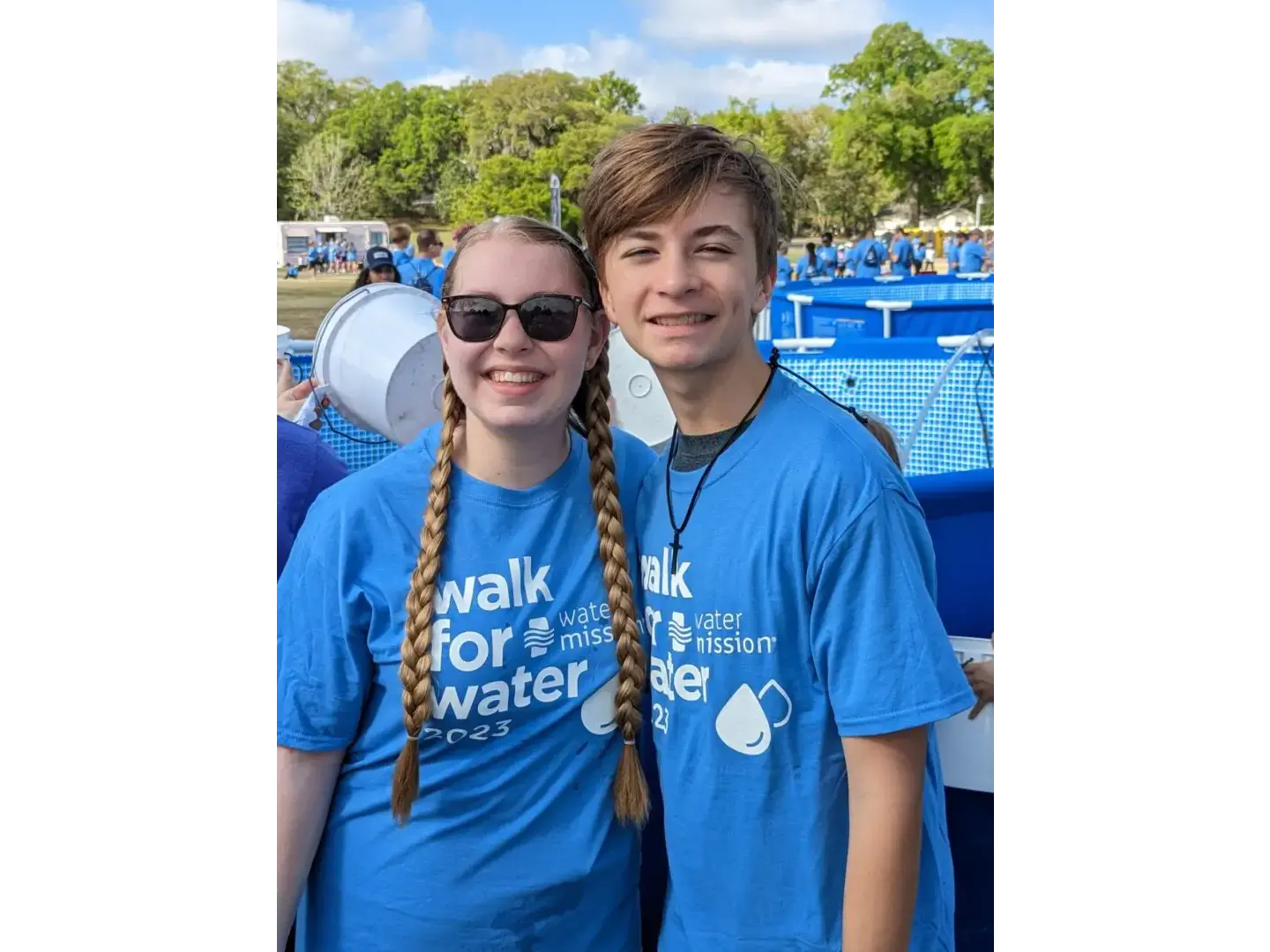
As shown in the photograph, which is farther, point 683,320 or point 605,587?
point 605,587

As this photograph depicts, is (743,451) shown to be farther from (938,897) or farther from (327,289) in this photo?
(327,289)

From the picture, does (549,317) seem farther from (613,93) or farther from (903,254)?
(613,93)

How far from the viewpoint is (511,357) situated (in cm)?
175

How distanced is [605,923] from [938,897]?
0.56 meters

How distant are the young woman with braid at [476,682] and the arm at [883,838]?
0.40 metres

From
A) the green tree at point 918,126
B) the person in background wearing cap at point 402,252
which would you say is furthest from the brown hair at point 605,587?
the green tree at point 918,126

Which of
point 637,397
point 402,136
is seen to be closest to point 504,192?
point 402,136

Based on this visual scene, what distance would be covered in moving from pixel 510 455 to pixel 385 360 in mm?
2188

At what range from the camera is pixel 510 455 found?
1.81 meters

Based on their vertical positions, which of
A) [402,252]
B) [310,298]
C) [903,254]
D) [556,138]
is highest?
[556,138]

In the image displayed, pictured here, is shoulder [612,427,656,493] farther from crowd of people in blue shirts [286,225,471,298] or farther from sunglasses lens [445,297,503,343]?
crowd of people in blue shirts [286,225,471,298]

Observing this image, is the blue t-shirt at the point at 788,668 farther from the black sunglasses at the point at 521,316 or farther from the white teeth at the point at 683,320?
the black sunglasses at the point at 521,316

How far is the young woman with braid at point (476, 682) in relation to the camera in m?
1.71
